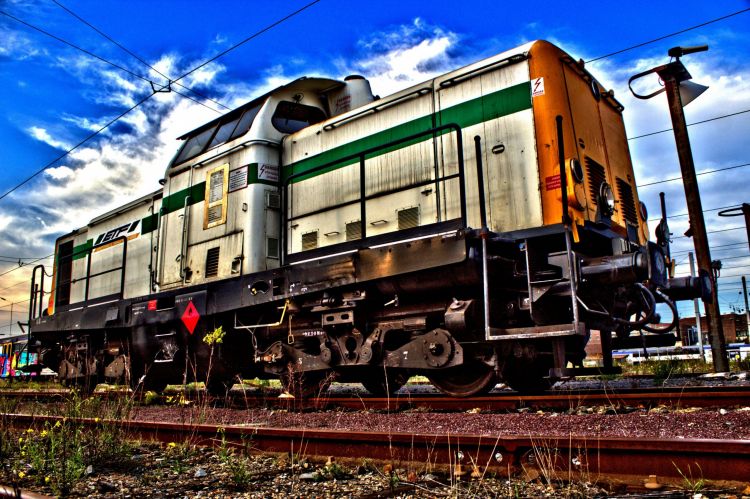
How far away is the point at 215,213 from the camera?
307 inches

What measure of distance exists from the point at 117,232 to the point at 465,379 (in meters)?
6.91

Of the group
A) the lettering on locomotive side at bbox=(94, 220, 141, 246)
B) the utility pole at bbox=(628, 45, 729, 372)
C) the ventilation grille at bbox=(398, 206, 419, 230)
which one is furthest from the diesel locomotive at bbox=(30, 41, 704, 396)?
the utility pole at bbox=(628, 45, 729, 372)

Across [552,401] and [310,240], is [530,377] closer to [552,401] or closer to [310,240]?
[552,401]

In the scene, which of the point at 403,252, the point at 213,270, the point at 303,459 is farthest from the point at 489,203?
the point at 213,270

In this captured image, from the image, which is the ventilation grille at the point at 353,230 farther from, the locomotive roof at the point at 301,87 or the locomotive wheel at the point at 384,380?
the locomotive roof at the point at 301,87

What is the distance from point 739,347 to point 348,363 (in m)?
21.6

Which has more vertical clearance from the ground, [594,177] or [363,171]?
[363,171]

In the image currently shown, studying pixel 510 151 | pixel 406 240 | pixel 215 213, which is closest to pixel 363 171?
pixel 406 240

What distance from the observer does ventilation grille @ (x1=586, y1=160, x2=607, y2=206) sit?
5.73m

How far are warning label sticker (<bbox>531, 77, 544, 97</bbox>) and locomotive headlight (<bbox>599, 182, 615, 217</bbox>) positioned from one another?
1122 mm

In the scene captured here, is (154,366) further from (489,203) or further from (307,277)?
(489,203)

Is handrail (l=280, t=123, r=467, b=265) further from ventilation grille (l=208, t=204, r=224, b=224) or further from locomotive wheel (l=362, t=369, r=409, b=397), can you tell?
locomotive wheel (l=362, t=369, r=409, b=397)

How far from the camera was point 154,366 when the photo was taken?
8.17 metres

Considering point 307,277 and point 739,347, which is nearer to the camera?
point 307,277
